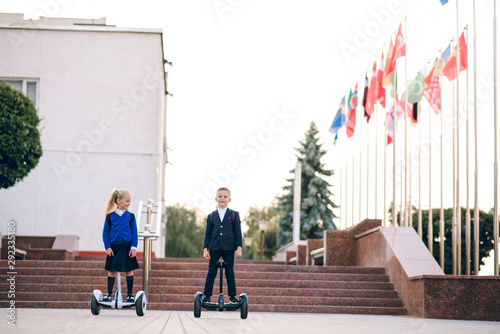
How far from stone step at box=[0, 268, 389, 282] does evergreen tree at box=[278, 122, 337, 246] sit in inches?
1383

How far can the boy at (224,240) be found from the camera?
9.14 m

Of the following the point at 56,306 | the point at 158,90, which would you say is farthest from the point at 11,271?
the point at 158,90

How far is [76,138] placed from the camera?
27891mm

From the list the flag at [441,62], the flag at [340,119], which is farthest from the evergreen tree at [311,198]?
the flag at [441,62]

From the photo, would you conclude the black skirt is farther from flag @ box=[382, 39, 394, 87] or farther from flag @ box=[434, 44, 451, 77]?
flag @ box=[382, 39, 394, 87]

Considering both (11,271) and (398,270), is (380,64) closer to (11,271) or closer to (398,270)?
(398,270)

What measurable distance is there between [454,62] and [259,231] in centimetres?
4607

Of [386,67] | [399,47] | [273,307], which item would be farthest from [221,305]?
[386,67]

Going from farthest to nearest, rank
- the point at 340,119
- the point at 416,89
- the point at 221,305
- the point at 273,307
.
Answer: the point at 340,119, the point at 416,89, the point at 273,307, the point at 221,305

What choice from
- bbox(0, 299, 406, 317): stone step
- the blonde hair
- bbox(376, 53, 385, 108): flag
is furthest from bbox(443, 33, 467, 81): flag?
the blonde hair

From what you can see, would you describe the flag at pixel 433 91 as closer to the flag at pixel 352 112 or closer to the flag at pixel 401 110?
the flag at pixel 401 110

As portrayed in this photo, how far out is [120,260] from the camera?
30.1 feet

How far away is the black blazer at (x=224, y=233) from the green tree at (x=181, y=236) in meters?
36.1

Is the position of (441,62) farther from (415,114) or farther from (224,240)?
(224,240)
